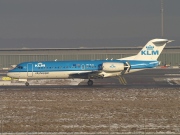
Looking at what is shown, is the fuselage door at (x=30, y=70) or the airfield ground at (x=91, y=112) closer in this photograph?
the airfield ground at (x=91, y=112)

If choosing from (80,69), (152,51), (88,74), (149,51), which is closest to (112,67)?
(88,74)

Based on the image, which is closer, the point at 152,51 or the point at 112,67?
the point at 112,67

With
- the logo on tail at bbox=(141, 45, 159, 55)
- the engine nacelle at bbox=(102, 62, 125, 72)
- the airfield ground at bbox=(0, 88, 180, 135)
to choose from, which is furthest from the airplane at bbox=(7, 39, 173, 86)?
the airfield ground at bbox=(0, 88, 180, 135)

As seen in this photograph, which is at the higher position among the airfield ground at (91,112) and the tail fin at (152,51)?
the tail fin at (152,51)

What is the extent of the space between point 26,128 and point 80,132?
2.81 meters

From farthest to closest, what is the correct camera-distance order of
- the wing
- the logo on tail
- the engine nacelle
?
the logo on tail < the wing < the engine nacelle

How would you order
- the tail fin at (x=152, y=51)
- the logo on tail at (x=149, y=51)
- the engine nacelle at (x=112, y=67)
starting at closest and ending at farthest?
the engine nacelle at (x=112, y=67) → the tail fin at (x=152, y=51) → the logo on tail at (x=149, y=51)

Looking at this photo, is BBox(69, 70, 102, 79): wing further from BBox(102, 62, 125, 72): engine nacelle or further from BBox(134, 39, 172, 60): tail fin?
BBox(134, 39, 172, 60): tail fin

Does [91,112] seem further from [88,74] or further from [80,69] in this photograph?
[80,69]

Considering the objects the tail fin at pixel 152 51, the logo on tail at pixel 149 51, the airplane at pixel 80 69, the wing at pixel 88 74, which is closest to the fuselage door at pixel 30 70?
the airplane at pixel 80 69

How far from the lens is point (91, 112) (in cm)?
2506

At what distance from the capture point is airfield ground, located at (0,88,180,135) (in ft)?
63.1

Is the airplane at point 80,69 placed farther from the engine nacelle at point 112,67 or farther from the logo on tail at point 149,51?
the logo on tail at point 149,51

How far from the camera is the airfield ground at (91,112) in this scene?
19.2m
